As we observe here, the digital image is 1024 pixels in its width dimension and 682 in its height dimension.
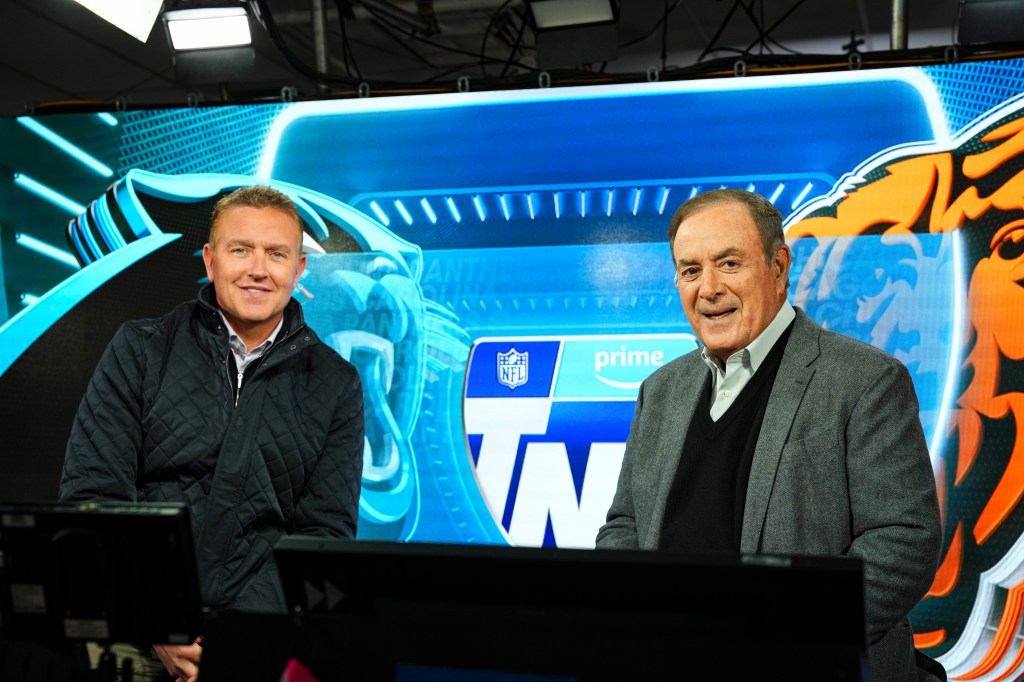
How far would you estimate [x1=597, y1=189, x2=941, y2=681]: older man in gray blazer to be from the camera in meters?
1.84

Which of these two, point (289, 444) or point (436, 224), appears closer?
point (289, 444)

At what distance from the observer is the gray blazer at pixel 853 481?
1810mm

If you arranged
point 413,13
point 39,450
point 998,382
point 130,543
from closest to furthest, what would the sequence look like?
1. point 130,543
2. point 998,382
3. point 39,450
4. point 413,13

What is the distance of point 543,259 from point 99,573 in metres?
2.60

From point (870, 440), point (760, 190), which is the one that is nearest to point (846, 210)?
point (760, 190)

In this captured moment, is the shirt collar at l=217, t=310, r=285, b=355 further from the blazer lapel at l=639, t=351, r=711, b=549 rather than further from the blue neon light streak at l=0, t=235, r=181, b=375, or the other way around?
the blue neon light streak at l=0, t=235, r=181, b=375

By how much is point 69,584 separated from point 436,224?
2.62 metres

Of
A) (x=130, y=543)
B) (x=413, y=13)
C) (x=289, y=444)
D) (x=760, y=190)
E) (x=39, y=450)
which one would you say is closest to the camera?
(x=130, y=543)

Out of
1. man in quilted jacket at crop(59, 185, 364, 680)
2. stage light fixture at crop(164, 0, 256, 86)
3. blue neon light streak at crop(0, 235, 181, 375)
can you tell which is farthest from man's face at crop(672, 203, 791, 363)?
blue neon light streak at crop(0, 235, 181, 375)

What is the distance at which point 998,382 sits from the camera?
3385mm

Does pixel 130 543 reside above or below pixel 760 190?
below

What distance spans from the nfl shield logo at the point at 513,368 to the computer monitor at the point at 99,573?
242 cm

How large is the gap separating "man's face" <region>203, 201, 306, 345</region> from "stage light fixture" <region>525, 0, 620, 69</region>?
1678mm

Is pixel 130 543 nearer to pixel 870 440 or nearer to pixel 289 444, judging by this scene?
pixel 289 444
